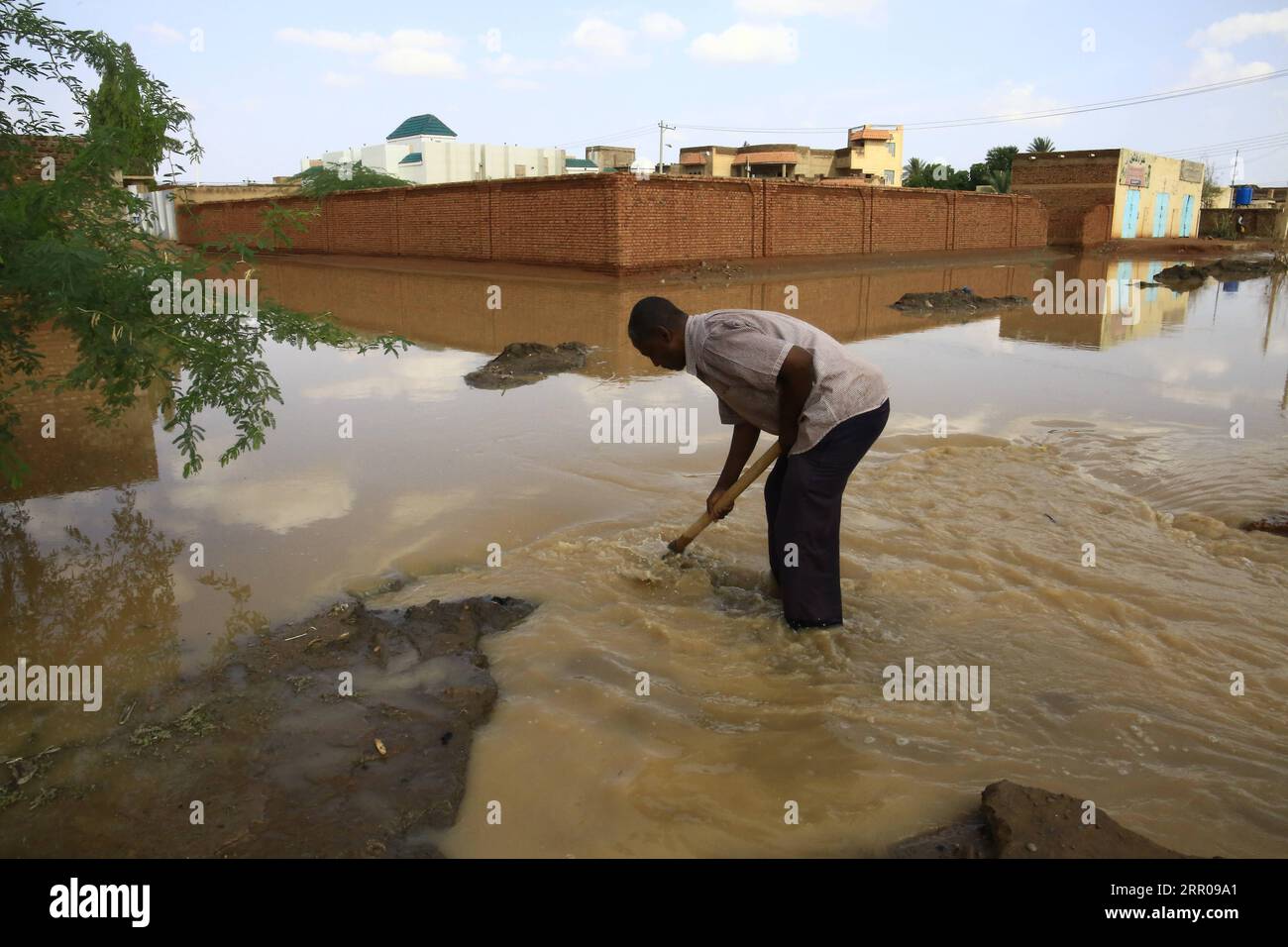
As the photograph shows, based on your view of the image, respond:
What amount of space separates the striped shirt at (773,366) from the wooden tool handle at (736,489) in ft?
0.63

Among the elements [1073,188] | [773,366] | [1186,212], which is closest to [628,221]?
[773,366]

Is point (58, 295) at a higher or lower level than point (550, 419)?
higher

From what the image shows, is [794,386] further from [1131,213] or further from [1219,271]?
[1131,213]

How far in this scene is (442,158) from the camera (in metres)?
45.6

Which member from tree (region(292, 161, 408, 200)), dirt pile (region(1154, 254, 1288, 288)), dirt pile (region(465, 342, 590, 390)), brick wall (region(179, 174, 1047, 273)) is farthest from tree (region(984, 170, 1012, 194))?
dirt pile (region(465, 342, 590, 390))

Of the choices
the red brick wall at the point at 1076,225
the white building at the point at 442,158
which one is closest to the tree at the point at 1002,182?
the red brick wall at the point at 1076,225

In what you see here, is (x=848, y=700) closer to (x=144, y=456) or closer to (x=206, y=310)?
(x=206, y=310)

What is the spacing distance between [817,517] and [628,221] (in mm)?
16246

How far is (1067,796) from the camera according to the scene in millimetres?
2436

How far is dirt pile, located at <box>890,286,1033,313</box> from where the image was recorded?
1603 cm

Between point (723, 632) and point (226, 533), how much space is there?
2857mm

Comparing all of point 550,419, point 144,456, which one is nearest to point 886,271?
point 550,419

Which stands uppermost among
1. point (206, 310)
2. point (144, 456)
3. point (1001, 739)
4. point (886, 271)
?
point (886, 271)

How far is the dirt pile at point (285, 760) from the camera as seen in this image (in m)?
2.41
